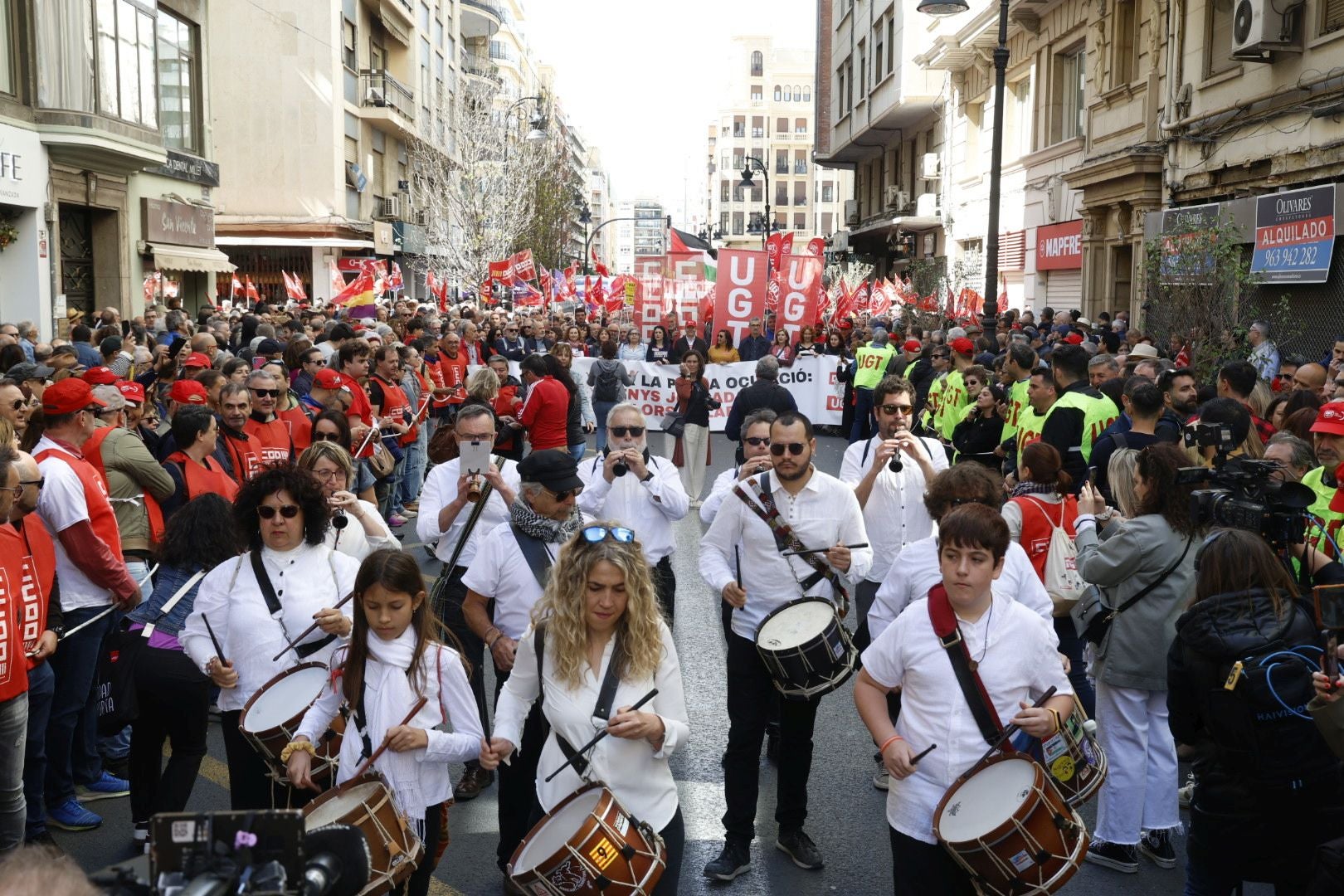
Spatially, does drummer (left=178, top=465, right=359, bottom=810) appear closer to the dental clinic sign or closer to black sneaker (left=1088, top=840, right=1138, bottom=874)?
black sneaker (left=1088, top=840, right=1138, bottom=874)

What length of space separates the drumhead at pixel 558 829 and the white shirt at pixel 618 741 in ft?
0.43

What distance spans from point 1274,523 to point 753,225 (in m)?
57.8

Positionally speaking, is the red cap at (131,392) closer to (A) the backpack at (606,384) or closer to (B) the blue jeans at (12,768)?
(B) the blue jeans at (12,768)

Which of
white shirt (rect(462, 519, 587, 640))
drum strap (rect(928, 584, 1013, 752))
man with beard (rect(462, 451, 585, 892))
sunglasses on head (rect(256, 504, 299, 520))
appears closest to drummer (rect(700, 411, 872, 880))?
man with beard (rect(462, 451, 585, 892))

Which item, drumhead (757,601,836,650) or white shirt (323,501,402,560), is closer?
drumhead (757,601,836,650)

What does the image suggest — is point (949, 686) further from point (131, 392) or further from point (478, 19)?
point (478, 19)

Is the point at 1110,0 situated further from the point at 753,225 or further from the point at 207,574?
the point at 753,225

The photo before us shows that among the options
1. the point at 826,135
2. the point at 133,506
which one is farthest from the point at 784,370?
the point at 826,135

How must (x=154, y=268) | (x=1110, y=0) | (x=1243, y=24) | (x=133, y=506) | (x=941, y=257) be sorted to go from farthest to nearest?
(x=941, y=257)
(x=154, y=268)
(x=1110, y=0)
(x=1243, y=24)
(x=133, y=506)

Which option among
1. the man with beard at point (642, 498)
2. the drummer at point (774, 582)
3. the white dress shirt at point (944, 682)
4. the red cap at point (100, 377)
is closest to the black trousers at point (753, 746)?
the drummer at point (774, 582)

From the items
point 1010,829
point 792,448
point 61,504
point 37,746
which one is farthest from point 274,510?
point 1010,829

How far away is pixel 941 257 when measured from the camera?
3834 cm

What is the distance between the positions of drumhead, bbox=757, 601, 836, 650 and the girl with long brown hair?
1499 mm

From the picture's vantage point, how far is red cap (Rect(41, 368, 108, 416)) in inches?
239
